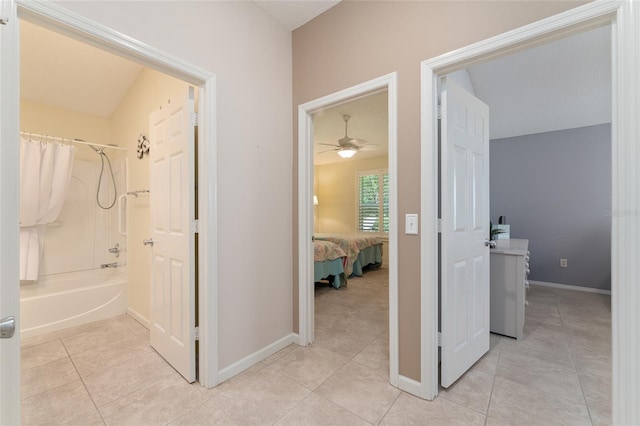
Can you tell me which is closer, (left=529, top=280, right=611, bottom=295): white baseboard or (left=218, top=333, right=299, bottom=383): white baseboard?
(left=218, top=333, right=299, bottom=383): white baseboard

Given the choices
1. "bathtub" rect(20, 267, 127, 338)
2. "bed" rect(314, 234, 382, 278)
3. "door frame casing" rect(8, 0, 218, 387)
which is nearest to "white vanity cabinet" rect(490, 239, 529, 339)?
"bed" rect(314, 234, 382, 278)

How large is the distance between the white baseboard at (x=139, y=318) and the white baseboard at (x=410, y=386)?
2469mm

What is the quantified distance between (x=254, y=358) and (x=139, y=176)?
231 cm

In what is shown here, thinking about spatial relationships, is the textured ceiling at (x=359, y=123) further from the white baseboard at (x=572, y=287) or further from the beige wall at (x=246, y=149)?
the white baseboard at (x=572, y=287)

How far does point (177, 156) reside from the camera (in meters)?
1.99

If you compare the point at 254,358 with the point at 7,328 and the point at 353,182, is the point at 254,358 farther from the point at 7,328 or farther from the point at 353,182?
the point at 353,182

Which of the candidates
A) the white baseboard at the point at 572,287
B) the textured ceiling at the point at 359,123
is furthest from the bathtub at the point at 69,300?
the white baseboard at the point at 572,287

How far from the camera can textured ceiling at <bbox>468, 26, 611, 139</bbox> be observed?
2.46 meters

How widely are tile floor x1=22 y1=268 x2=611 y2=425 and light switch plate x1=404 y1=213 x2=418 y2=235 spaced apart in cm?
106

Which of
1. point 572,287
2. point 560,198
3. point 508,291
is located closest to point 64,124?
point 508,291

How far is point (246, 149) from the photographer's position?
6.81 feet

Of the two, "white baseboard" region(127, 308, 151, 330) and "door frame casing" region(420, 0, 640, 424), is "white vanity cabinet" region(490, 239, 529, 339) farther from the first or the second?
"white baseboard" region(127, 308, 151, 330)

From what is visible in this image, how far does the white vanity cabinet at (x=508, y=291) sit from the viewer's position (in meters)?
2.47

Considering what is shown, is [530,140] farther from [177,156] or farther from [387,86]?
[177,156]
